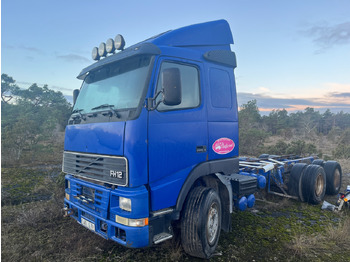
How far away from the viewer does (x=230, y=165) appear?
4.30m

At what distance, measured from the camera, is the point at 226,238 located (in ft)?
13.7

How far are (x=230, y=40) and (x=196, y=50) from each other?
104cm

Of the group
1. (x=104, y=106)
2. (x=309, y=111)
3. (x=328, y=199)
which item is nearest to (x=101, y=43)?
(x=104, y=106)

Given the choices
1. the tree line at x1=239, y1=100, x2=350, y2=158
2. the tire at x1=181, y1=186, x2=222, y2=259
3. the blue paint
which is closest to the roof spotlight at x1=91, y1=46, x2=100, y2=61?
the blue paint

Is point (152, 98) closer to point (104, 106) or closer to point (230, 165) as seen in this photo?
point (104, 106)

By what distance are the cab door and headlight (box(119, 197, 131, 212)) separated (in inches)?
11.7

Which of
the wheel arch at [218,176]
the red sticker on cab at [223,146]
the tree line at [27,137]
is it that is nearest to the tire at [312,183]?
the wheel arch at [218,176]

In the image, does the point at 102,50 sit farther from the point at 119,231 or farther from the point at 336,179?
the point at 336,179

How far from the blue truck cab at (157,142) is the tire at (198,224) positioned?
14mm

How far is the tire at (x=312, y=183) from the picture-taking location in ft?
19.3

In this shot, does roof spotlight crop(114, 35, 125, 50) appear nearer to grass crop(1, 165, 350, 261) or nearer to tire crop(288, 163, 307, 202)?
grass crop(1, 165, 350, 261)

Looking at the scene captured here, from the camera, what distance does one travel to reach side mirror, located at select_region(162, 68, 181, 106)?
2873mm

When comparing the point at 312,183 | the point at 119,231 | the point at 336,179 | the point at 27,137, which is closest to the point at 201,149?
the point at 119,231

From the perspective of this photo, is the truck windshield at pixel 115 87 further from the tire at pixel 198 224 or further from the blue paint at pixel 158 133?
the tire at pixel 198 224
